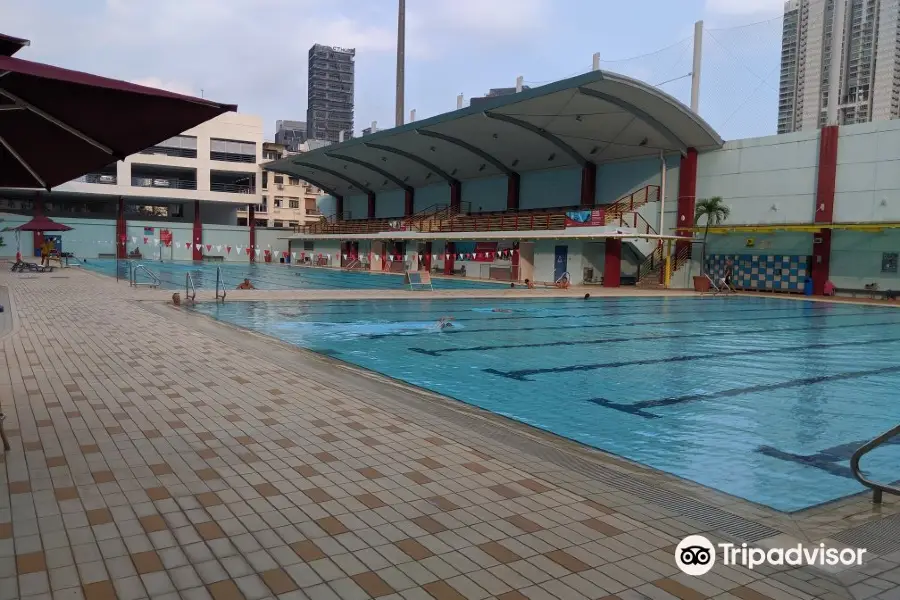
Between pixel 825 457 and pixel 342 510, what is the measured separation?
4.15 m

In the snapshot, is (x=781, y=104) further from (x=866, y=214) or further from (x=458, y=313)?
(x=458, y=313)

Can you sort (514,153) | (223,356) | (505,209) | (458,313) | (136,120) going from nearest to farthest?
(136,120), (223,356), (458,313), (514,153), (505,209)

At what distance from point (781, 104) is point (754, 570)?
111 ft

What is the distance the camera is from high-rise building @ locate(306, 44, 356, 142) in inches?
7351

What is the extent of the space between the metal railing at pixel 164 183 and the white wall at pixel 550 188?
2987 cm

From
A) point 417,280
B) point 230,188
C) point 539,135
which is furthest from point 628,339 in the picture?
point 230,188

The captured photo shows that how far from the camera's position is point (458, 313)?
16.4m

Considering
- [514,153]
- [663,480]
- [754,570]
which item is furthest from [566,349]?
[514,153]

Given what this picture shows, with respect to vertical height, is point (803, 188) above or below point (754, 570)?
above

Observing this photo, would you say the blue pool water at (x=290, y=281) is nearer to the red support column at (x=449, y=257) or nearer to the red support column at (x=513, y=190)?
the red support column at (x=449, y=257)

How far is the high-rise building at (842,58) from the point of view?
30.9m

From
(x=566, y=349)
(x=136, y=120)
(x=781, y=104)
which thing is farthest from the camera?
(x=781, y=104)

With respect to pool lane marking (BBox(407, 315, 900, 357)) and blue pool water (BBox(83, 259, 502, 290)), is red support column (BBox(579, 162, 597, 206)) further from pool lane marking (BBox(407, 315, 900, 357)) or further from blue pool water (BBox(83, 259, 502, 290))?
pool lane marking (BBox(407, 315, 900, 357))

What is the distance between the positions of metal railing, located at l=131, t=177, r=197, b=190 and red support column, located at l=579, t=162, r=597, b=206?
3419 cm
